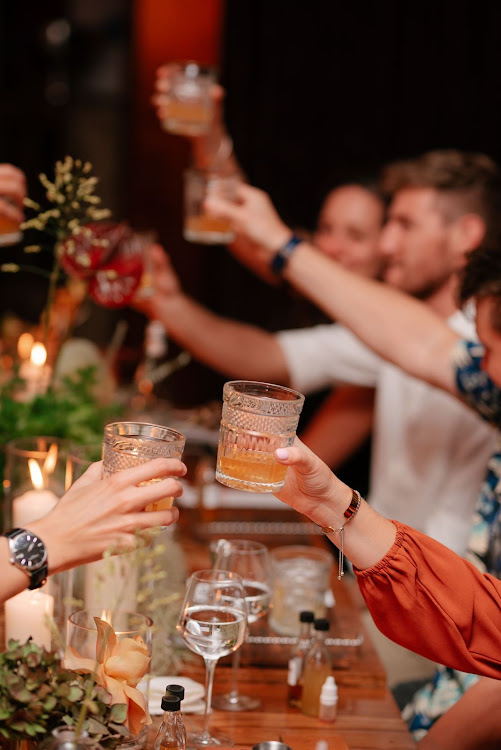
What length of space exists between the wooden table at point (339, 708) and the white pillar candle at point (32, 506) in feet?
1.13

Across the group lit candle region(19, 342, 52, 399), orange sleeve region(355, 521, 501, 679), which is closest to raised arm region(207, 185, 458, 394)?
lit candle region(19, 342, 52, 399)

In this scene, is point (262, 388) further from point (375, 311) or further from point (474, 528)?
point (375, 311)

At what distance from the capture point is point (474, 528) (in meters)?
2.00

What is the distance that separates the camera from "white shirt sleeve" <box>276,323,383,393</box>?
3287 millimetres

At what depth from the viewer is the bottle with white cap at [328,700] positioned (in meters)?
1.43

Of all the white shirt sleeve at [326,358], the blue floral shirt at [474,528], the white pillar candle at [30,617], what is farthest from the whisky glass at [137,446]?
the white shirt sleeve at [326,358]

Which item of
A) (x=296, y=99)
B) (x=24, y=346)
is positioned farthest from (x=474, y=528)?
(x=296, y=99)

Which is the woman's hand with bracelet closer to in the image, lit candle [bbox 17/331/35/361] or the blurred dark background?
lit candle [bbox 17/331/35/361]

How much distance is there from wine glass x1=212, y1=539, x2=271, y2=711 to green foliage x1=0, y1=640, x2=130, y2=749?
1.42ft

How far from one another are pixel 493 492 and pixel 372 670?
1.67 feet

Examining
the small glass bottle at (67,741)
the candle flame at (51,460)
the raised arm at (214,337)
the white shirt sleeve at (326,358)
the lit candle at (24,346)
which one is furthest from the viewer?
the white shirt sleeve at (326,358)

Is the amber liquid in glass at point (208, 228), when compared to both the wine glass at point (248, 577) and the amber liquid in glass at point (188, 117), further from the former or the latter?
the wine glass at point (248, 577)

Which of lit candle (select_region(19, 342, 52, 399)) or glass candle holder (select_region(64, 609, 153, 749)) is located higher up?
glass candle holder (select_region(64, 609, 153, 749))

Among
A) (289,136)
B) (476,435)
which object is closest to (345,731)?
(476,435)
